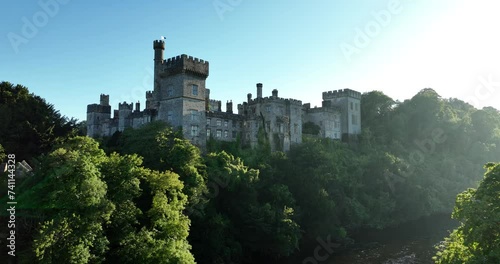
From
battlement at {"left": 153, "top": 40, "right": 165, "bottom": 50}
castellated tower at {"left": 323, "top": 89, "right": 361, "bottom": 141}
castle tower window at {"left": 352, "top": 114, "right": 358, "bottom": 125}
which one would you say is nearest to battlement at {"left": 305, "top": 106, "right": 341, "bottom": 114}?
castellated tower at {"left": 323, "top": 89, "right": 361, "bottom": 141}

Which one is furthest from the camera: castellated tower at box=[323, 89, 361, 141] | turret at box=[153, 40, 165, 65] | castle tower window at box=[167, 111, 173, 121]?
castellated tower at box=[323, 89, 361, 141]

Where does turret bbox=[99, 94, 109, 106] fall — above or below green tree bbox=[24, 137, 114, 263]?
above

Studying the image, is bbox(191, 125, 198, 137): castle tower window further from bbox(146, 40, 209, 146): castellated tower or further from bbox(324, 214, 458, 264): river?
bbox(324, 214, 458, 264): river

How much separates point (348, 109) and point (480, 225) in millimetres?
60900

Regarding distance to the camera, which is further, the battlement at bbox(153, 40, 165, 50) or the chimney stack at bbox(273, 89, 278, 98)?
the chimney stack at bbox(273, 89, 278, 98)

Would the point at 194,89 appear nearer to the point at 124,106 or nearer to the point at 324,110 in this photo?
the point at 124,106

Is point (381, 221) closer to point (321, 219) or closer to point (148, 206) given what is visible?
point (321, 219)

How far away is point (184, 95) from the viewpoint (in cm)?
5053

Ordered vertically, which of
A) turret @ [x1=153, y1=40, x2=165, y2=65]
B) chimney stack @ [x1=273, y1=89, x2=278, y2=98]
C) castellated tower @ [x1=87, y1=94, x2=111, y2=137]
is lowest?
castellated tower @ [x1=87, y1=94, x2=111, y2=137]

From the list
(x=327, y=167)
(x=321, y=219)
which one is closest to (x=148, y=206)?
(x=321, y=219)

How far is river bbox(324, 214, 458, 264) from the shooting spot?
148ft

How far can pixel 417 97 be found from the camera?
93.3m

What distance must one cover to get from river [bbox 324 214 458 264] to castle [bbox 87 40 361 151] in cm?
1966

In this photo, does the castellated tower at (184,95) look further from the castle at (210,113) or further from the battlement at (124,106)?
the battlement at (124,106)
